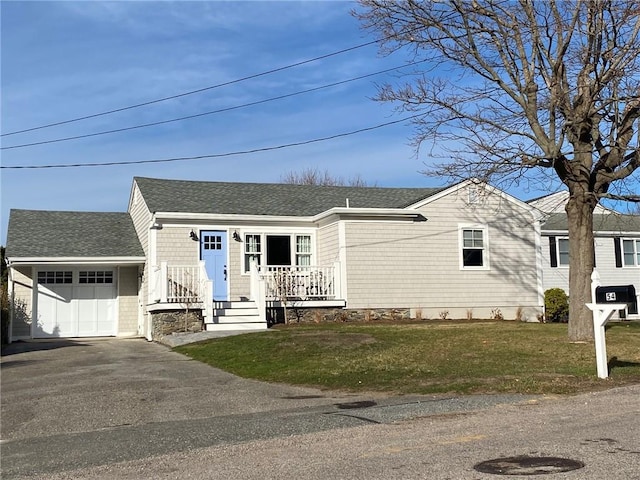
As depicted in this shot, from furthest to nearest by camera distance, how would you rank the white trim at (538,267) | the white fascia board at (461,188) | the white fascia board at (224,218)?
the white trim at (538,267)
the white fascia board at (461,188)
the white fascia board at (224,218)

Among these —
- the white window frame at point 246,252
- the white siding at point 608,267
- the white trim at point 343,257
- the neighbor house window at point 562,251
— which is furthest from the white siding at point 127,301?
the neighbor house window at point 562,251

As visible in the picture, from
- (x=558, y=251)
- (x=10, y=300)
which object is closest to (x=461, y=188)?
(x=558, y=251)

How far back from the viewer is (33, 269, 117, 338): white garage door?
23.8 metres

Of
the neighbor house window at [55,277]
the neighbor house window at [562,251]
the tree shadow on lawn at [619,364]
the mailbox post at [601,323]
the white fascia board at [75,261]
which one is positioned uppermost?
the neighbor house window at [562,251]

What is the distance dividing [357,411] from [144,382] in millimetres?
4859

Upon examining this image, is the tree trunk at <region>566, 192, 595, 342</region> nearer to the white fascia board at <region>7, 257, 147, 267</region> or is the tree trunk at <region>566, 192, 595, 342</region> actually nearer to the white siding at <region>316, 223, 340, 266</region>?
the white siding at <region>316, 223, 340, 266</region>

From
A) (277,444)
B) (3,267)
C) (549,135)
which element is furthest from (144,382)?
(3,267)

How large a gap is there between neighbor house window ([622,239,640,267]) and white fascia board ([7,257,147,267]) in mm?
21479

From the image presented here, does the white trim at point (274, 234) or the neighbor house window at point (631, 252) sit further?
the neighbor house window at point (631, 252)

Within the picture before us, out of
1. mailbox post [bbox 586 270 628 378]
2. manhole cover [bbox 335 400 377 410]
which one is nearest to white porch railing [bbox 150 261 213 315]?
manhole cover [bbox 335 400 377 410]

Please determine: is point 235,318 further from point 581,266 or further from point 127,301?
point 581,266

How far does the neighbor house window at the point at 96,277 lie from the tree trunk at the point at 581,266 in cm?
1586

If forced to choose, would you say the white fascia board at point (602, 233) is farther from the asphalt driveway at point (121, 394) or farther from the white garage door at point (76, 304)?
the asphalt driveway at point (121, 394)

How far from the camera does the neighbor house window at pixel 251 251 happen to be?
23.4 m
